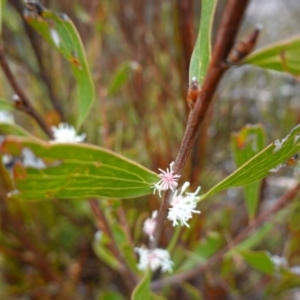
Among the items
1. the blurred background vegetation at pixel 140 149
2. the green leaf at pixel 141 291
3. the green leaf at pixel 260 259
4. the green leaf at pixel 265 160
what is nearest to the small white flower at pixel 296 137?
the green leaf at pixel 265 160

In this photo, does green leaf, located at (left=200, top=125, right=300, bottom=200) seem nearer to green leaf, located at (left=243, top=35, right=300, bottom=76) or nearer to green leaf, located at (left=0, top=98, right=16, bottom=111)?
green leaf, located at (left=243, top=35, right=300, bottom=76)

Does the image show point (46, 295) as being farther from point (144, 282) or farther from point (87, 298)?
point (144, 282)

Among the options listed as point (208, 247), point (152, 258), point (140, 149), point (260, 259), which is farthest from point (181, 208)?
point (140, 149)

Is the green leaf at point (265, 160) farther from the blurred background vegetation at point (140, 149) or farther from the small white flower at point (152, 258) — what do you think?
the blurred background vegetation at point (140, 149)

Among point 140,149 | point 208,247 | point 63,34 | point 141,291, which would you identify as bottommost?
point 141,291

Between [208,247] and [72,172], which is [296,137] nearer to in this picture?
[72,172]
